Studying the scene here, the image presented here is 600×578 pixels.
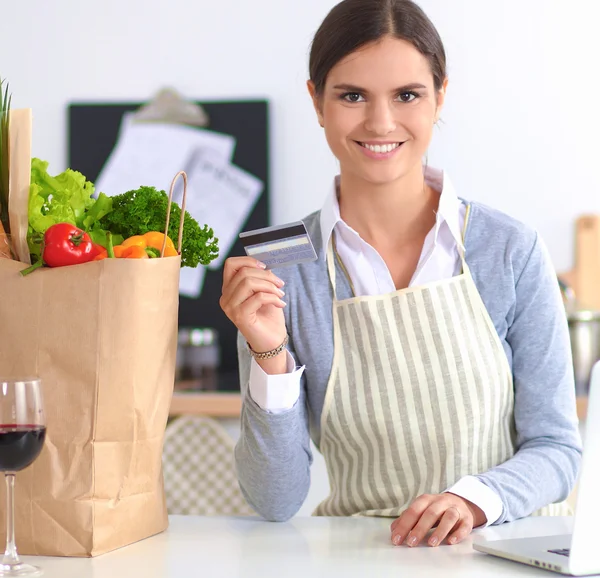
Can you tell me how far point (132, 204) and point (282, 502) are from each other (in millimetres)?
480

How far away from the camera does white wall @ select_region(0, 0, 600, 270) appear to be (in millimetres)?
3021

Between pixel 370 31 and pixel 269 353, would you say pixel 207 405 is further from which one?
pixel 370 31

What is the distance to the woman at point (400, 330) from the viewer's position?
134 centimetres

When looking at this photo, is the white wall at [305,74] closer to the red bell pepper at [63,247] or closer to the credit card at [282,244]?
the credit card at [282,244]

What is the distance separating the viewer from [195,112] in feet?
10.3

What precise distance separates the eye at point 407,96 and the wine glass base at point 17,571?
2.71ft

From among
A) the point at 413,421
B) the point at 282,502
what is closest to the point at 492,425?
the point at 413,421

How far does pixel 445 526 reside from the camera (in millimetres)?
1101

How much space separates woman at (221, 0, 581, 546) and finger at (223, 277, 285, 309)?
0.09m

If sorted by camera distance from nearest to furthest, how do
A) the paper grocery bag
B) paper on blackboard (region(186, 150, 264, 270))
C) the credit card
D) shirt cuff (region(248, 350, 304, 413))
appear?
1. the paper grocery bag
2. the credit card
3. shirt cuff (region(248, 350, 304, 413))
4. paper on blackboard (region(186, 150, 264, 270))

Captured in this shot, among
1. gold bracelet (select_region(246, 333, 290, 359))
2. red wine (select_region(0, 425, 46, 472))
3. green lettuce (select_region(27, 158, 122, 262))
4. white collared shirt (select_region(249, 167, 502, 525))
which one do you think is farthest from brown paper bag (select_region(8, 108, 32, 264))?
white collared shirt (select_region(249, 167, 502, 525))

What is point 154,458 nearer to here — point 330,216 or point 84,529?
point 84,529

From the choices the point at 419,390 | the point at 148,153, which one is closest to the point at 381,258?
the point at 419,390

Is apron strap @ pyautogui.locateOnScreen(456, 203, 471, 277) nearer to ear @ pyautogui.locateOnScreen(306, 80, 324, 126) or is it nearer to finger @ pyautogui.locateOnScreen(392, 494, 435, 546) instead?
ear @ pyautogui.locateOnScreen(306, 80, 324, 126)
